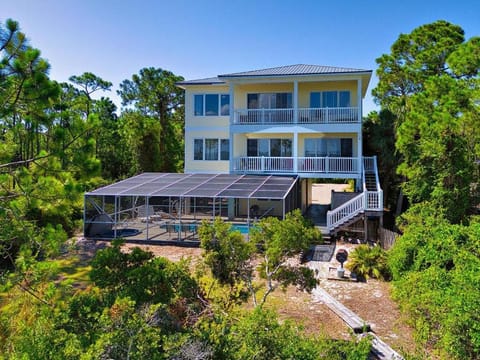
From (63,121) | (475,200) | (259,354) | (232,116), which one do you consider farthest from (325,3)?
(259,354)

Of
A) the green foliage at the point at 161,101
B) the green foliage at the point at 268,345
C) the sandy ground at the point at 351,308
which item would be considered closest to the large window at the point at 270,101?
the green foliage at the point at 161,101

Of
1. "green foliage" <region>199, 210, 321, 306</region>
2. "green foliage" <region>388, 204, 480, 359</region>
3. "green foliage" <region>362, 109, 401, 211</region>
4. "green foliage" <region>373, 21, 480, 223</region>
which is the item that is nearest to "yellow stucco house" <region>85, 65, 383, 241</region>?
"green foliage" <region>362, 109, 401, 211</region>

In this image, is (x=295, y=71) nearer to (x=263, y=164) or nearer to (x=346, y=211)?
(x=263, y=164)

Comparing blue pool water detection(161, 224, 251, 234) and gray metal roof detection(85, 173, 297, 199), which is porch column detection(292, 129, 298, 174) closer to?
gray metal roof detection(85, 173, 297, 199)

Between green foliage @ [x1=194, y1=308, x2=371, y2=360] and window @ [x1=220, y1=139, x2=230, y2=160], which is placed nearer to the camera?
green foliage @ [x1=194, y1=308, x2=371, y2=360]

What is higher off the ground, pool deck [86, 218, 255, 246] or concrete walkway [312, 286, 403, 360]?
pool deck [86, 218, 255, 246]

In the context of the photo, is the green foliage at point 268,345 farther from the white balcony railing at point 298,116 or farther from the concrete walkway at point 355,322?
the white balcony railing at point 298,116
